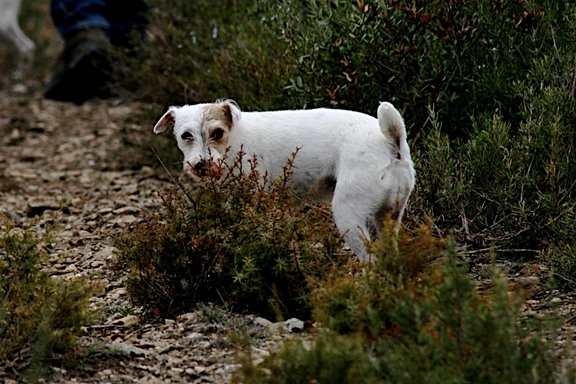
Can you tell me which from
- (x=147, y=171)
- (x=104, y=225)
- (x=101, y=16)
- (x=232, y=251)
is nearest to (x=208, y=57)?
(x=147, y=171)

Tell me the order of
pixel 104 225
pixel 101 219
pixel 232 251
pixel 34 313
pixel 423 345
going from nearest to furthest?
1. pixel 423 345
2. pixel 34 313
3. pixel 232 251
4. pixel 104 225
5. pixel 101 219

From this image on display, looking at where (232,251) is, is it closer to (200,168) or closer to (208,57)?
(200,168)

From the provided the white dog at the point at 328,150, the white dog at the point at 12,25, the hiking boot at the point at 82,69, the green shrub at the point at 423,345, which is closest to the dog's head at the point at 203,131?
the white dog at the point at 328,150

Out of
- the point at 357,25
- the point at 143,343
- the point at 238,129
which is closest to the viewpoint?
the point at 143,343

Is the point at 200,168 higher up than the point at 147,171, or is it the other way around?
the point at 200,168

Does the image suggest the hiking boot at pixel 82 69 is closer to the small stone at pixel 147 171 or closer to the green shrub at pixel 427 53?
the small stone at pixel 147 171

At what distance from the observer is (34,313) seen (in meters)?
3.96

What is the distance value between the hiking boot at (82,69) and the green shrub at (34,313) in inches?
224

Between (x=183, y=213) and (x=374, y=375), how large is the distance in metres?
1.69

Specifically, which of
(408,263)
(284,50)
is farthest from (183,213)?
(284,50)

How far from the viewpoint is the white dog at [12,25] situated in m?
12.2

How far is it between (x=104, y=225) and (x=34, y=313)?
9.02 ft

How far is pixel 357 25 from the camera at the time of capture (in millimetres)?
5848

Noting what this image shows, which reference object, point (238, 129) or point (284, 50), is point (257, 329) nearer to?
point (238, 129)
